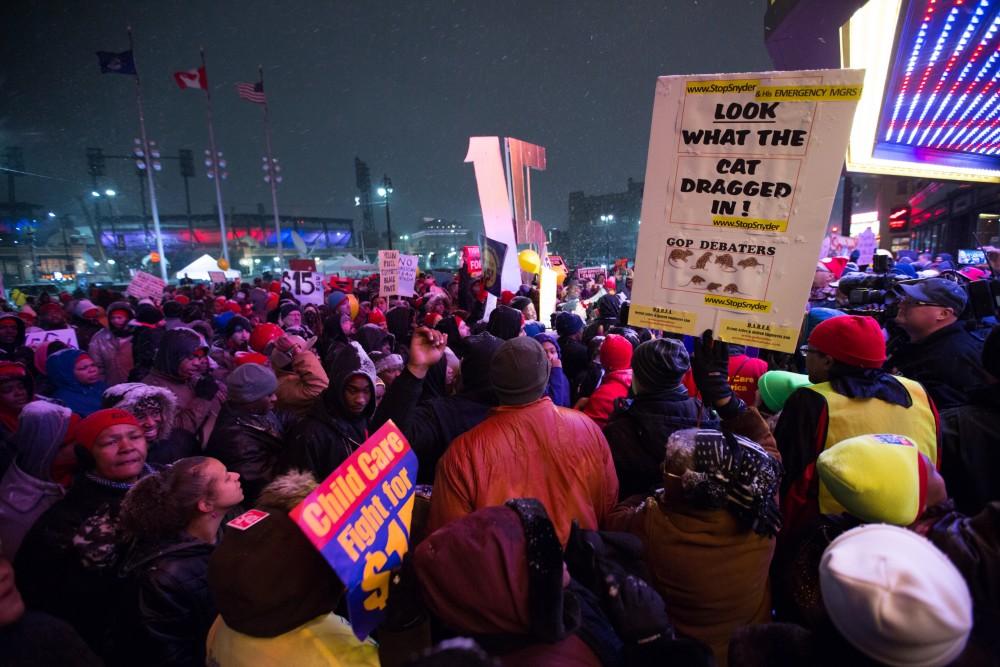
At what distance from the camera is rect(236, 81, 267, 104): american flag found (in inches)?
1014

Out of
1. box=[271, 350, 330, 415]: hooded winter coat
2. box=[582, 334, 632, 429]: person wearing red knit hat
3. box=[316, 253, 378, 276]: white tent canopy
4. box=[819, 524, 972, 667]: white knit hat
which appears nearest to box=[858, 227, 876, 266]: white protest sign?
box=[582, 334, 632, 429]: person wearing red knit hat

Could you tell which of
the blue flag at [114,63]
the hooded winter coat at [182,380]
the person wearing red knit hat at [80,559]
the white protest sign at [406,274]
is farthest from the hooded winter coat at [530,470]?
the blue flag at [114,63]

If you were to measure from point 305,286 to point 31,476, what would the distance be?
7041 mm

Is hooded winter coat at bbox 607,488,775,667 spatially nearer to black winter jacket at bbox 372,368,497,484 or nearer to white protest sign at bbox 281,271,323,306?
black winter jacket at bbox 372,368,497,484

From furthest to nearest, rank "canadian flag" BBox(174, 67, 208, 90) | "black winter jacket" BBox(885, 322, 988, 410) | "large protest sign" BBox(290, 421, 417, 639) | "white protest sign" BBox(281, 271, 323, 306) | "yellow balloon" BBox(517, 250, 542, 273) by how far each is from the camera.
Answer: "canadian flag" BBox(174, 67, 208, 90)
"yellow balloon" BBox(517, 250, 542, 273)
"white protest sign" BBox(281, 271, 323, 306)
"black winter jacket" BBox(885, 322, 988, 410)
"large protest sign" BBox(290, 421, 417, 639)

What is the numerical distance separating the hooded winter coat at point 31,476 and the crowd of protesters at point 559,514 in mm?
13

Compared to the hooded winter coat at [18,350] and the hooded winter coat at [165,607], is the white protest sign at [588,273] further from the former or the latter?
the hooded winter coat at [165,607]

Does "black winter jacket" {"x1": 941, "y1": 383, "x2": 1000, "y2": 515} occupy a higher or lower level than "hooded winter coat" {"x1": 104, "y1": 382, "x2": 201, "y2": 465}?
higher

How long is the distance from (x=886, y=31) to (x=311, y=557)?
10275mm

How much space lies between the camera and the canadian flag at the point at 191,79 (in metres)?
24.3

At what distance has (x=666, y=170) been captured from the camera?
2.42 metres

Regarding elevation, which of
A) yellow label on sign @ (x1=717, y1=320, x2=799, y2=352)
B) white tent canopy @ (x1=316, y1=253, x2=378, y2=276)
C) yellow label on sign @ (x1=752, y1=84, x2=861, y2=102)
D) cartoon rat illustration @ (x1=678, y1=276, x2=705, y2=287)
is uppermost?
yellow label on sign @ (x1=752, y1=84, x2=861, y2=102)

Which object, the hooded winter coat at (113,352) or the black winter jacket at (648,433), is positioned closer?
the black winter jacket at (648,433)

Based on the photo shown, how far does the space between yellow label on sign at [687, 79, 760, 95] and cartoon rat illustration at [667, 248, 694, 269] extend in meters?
0.76
